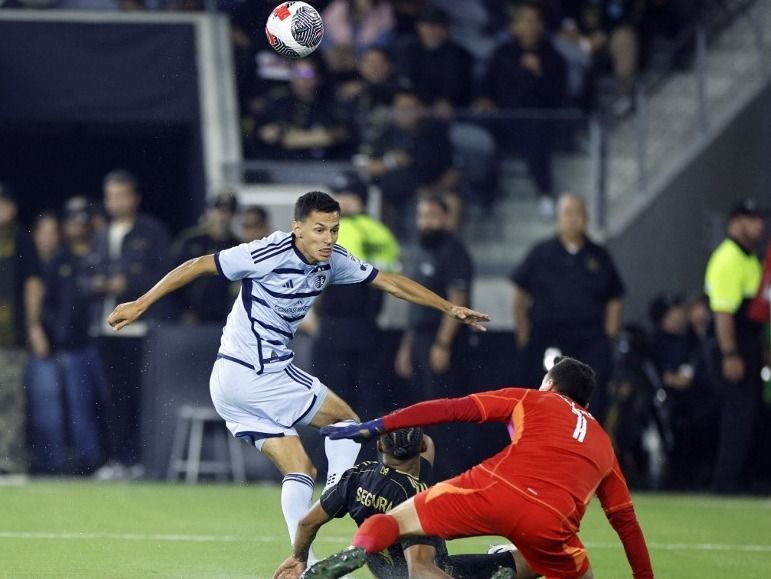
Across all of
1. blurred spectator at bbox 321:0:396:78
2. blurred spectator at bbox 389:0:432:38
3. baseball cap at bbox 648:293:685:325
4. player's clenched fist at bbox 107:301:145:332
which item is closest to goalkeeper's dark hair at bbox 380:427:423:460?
player's clenched fist at bbox 107:301:145:332

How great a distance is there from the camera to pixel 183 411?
14523 millimetres

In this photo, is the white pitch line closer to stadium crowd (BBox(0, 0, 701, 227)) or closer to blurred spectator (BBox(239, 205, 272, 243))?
blurred spectator (BBox(239, 205, 272, 243))

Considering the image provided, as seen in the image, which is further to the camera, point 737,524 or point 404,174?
point 404,174

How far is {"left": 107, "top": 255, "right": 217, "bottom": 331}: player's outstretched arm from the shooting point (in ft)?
26.7

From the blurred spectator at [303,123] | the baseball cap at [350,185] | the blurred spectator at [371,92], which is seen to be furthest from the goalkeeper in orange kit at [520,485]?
the blurred spectator at [303,123]

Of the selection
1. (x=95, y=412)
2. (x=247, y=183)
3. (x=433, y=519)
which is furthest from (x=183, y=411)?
(x=433, y=519)

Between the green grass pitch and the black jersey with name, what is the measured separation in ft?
3.41

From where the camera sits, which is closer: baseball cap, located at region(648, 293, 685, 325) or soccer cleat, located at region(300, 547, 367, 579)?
soccer cleat, located at region(300, 547, 367, 579)

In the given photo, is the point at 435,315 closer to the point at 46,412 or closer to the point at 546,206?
the point at 546,206

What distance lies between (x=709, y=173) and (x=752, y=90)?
1177 millimetres

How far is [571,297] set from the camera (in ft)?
45.6

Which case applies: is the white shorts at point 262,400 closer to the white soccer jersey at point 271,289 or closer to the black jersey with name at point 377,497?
the white soccer jersey at point 271,289

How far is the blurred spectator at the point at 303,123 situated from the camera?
1625 cm

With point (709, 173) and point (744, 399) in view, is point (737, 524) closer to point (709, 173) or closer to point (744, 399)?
point (744, 399)
